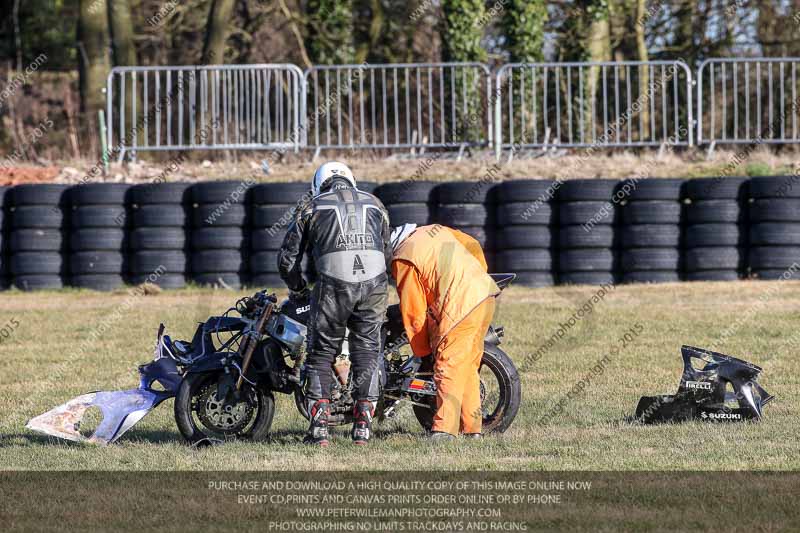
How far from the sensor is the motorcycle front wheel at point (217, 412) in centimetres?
808

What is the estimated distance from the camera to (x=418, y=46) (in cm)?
2941

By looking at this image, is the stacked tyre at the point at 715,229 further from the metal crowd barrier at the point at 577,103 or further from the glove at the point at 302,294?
the glove at the point at 302,294

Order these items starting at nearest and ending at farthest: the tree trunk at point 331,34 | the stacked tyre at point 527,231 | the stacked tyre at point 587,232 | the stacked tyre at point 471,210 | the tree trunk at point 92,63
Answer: the stacked tyre at point 587,232, the stacked tyre at point 527,231, the stacked tyre at point 471,210, the tree trunk at point 92,63, the tree trunk at point 331,34

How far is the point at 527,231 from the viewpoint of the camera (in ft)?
52.9

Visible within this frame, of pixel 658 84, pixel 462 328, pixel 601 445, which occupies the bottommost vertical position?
pixel 601 445

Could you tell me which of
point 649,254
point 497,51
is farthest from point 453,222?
point 497,51

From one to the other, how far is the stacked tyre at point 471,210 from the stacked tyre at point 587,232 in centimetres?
89

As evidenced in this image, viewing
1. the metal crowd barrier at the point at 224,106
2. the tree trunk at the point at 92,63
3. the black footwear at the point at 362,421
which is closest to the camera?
the black footwear at the point at 362,421

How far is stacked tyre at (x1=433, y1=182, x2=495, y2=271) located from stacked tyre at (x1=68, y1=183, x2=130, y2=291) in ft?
13.9

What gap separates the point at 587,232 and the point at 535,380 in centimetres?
517

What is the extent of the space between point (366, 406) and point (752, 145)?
1347 centimetres

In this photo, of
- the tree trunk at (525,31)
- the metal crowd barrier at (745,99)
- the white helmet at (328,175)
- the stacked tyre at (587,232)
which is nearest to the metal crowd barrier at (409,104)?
the tree trunk at (525,31)

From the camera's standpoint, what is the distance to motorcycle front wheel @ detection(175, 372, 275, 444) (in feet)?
26.5

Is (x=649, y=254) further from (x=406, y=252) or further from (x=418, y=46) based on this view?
(x=418, y=46)
